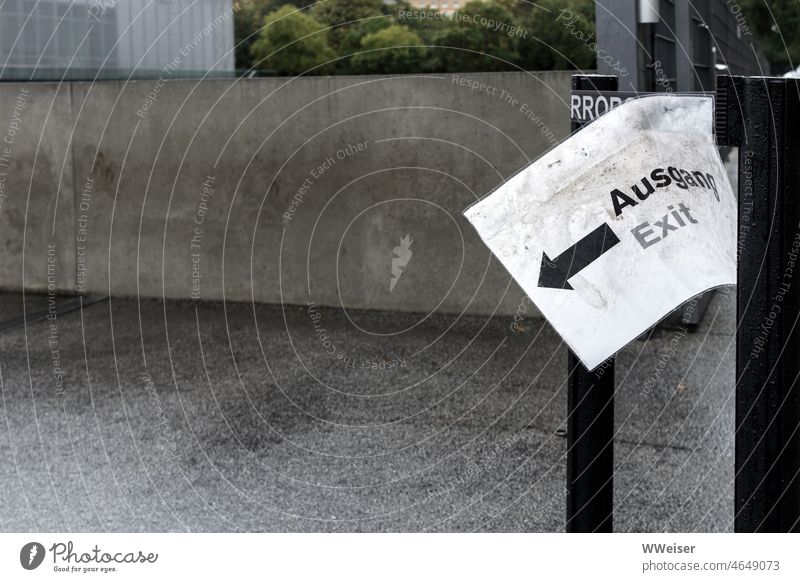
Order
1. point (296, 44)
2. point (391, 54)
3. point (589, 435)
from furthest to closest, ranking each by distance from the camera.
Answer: point (296, 44)
point (391, 54)
point (589, 435)

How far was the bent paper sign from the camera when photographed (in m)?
1.37

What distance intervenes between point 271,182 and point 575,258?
414 centimetres

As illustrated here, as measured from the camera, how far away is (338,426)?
3543mm

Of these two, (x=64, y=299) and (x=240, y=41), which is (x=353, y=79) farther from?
(x=64, y=299)

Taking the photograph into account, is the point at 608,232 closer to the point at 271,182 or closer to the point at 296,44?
the point at 271,182

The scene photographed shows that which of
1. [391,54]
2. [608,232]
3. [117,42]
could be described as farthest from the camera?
[117,42]

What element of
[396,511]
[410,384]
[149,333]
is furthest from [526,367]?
[149,333]

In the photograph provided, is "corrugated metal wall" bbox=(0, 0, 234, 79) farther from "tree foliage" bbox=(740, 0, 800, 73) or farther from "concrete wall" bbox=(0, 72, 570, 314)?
"tree foliage" bbox=(740, 0, 800, 73)

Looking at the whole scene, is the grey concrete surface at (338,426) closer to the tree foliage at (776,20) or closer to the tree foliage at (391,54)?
the tree foliage at (391,54)

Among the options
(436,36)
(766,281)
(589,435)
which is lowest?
(589,435)

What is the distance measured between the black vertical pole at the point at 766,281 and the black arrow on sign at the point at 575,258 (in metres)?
0.20

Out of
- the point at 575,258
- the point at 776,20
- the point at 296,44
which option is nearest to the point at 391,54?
the point at 296,44

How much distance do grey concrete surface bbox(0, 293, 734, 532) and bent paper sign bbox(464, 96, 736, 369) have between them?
141cm

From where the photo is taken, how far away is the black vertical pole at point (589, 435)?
5.45ft
